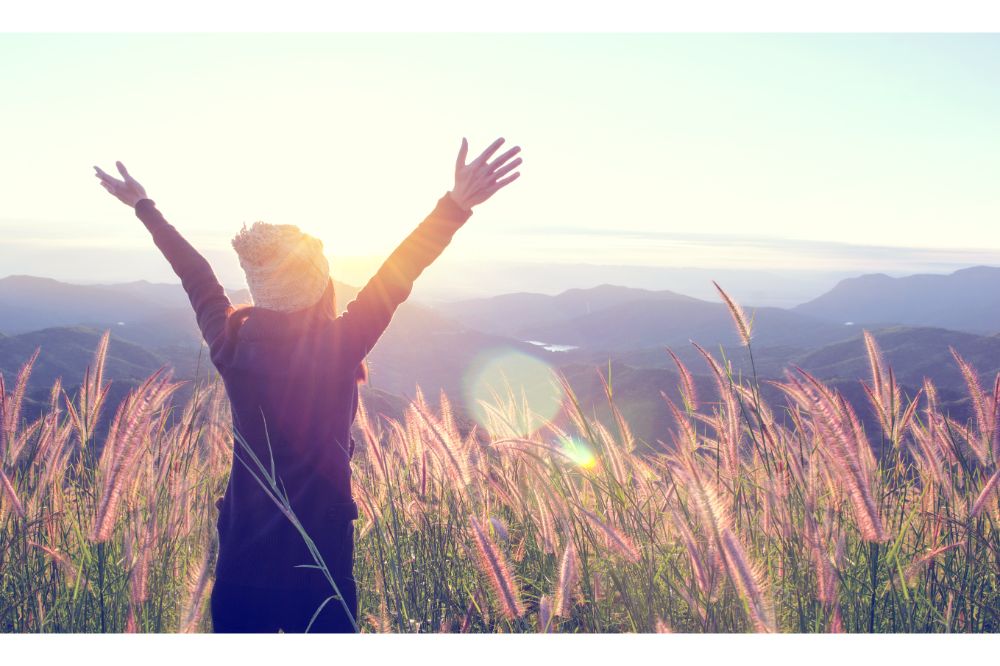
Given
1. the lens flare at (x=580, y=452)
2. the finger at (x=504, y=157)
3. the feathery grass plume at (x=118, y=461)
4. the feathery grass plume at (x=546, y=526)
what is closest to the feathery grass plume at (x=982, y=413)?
the lens flare at (x=580, y=452)

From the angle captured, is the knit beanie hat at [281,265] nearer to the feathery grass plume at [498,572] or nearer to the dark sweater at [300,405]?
the dark sweater at [300,405]

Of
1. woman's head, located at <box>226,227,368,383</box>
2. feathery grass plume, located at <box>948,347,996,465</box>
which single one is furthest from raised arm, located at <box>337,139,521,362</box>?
feathery grass plume, located at <box>948,347,996,465</box>

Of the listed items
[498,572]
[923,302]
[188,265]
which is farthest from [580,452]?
[923,302]

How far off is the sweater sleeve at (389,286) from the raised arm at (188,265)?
0.40 meters

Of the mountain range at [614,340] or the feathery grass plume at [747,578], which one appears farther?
the mountain range at [614,340]

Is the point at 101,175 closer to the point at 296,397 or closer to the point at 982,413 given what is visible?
the point at 296,397

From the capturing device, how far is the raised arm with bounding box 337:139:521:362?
1.92m

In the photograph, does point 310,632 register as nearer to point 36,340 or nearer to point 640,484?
point 640,484

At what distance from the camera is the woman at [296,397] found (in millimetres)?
1942

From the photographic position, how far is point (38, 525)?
2.56 m

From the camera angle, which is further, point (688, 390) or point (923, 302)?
point (923, 302)

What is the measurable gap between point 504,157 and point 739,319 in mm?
875

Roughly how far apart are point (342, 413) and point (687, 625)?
116 centimetres

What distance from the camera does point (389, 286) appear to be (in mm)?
1918
